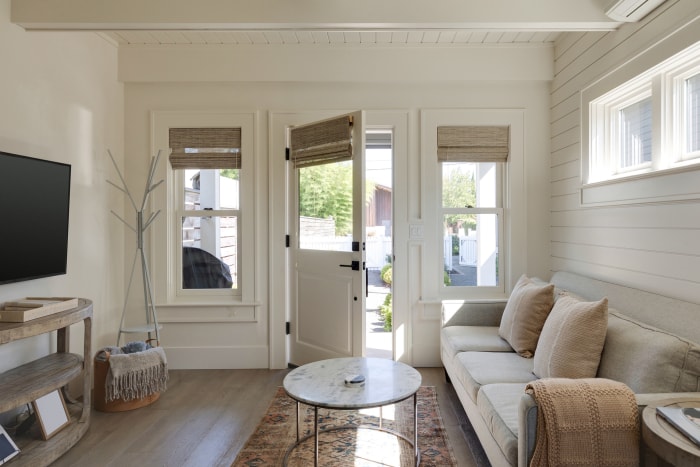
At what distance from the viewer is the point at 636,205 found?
7.95ft

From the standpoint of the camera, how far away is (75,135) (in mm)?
3076

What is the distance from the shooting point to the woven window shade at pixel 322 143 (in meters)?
3.31

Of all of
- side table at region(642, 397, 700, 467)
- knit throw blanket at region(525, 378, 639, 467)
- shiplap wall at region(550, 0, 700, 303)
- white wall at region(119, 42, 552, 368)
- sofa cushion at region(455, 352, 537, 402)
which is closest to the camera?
side table at region(642, 397, 700, 467)

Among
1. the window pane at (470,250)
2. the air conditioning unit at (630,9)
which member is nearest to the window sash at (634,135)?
the air conditioning unit at (630,9)

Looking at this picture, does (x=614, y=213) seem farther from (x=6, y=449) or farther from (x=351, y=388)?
(x=6, y=449)

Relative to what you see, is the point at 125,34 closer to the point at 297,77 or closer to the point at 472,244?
the point at 297,77

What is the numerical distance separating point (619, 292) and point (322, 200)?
2202mm

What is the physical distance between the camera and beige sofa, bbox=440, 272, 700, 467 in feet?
5.25

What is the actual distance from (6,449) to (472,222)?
11.3ft

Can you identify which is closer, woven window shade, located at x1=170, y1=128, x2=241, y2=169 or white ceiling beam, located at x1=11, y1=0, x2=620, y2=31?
white ceiling beam, located at x1=11, y1=0, x2=620, y2=31

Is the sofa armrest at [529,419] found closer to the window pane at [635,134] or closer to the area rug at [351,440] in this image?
the area rug at [351,440]

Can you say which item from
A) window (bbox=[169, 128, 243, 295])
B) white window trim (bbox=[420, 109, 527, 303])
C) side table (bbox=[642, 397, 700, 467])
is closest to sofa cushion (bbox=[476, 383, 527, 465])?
side table (bbox=[642, 397, 700, 467])

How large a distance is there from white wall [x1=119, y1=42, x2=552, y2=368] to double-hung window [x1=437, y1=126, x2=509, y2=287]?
0.70 feet

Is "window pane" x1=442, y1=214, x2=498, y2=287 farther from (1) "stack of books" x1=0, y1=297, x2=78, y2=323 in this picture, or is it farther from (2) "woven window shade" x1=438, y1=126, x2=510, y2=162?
(1) "stack of books" x1=0, y1=297, x2=78, y2=323
